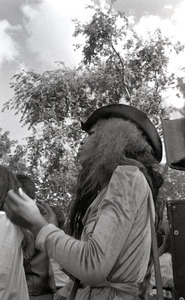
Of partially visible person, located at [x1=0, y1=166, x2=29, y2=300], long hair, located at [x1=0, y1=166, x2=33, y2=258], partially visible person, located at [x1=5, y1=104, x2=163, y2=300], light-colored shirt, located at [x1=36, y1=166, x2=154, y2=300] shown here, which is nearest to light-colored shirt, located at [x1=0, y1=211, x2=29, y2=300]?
partially visible person, located at [x1=0, y1=166, x2=29, y2=300]

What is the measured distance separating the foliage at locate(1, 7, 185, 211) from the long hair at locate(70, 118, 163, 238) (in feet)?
41.0

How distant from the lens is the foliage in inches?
563

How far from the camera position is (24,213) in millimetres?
1309

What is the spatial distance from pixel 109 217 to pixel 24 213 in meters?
0.28

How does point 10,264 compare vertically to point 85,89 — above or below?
below

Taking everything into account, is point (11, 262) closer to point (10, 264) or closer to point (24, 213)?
point (10, 264)

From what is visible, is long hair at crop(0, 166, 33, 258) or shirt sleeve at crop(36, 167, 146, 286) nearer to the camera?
shirt sleeve at crop(36, 167, 146, 286)

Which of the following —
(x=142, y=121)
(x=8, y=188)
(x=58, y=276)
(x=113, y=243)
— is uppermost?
(x=142, y=121)

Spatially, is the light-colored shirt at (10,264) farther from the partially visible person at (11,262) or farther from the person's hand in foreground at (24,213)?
the person's hand in foreground at (24,213)

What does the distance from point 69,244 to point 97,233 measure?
9 centimetres

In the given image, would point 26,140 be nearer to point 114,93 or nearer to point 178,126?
point 114,93

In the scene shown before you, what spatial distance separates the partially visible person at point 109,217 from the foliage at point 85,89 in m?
12.6

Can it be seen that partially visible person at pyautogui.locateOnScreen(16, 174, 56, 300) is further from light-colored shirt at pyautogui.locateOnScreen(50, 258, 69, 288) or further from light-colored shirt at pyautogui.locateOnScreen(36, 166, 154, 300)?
light-colored shirt at pyautogui.locateOnScreen(36, 166, 154, 300)

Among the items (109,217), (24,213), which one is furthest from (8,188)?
(109,217)
